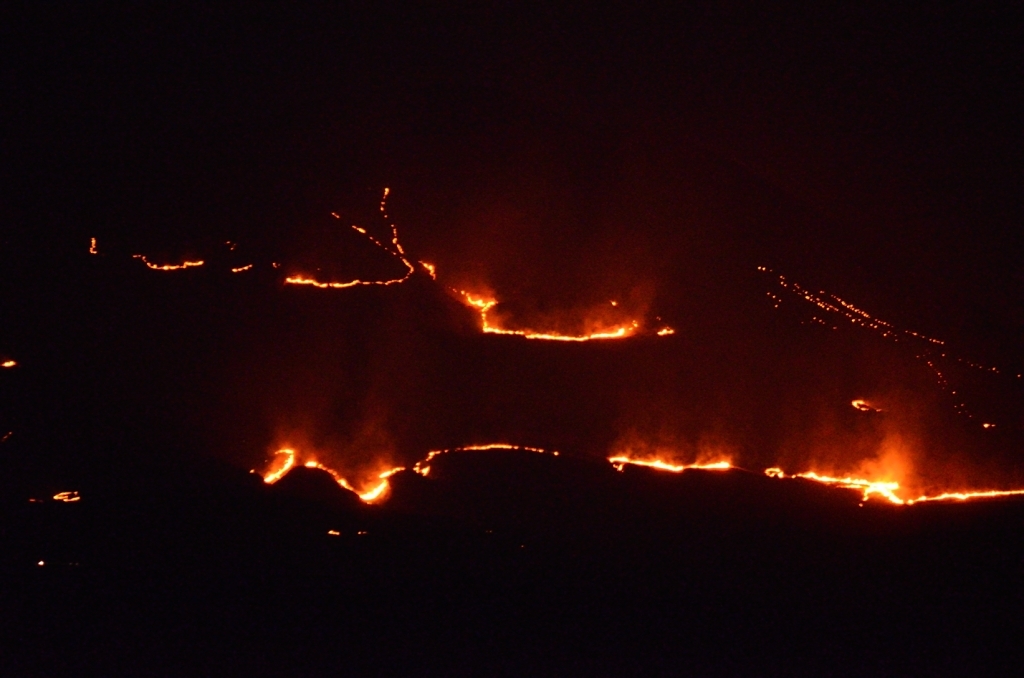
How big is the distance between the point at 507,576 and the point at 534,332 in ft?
3.44

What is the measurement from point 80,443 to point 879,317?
11.6ft

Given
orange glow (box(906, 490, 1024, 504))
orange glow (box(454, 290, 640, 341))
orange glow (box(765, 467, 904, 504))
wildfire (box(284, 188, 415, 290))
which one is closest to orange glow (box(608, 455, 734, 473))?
orange glow (box(765, 467, 904, 504))

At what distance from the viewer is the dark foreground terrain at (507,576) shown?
2869mm

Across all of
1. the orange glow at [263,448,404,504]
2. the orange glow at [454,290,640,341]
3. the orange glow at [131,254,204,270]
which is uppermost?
the orange glow at [131,254,204,270]

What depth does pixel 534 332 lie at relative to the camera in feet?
11.7

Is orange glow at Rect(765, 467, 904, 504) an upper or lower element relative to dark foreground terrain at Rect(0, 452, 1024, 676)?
upper

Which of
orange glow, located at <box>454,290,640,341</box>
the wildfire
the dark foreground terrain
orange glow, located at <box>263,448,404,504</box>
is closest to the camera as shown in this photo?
the dark foreground terrain

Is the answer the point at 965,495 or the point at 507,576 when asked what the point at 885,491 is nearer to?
the point at 965,495

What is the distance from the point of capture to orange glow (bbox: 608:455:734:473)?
131 inches

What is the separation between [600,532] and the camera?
313 cm

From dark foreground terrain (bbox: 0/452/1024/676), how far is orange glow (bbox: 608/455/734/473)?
0.04 metres

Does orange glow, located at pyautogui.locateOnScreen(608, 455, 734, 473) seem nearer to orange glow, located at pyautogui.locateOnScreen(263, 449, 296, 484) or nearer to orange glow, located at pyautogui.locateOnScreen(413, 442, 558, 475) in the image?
orange glow, located at pyautogui.locateOnScreen(413, 442, 558, 475)

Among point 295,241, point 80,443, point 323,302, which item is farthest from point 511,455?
point 80,443

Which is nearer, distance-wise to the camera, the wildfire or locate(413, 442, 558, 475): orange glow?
locate(413, 442, 558, 475): orange glow
